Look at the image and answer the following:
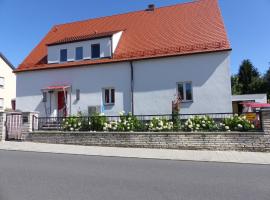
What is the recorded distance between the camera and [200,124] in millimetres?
14320

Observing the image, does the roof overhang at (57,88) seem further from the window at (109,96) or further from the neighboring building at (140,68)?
the window at (109,96)

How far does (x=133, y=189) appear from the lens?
6660 millimetres

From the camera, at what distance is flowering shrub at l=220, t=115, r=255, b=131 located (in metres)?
13.6

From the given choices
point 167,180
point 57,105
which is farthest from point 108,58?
point 167,180

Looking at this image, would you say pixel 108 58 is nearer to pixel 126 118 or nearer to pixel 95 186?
pixel 126 118

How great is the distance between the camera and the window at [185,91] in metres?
19.5

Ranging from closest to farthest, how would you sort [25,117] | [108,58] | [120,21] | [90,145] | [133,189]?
[133,189] → [90,145] → [25,117] → [108,58] → [120,21]

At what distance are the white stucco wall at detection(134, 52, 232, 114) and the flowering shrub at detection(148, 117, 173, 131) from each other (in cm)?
481

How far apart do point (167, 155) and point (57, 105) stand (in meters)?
12.4

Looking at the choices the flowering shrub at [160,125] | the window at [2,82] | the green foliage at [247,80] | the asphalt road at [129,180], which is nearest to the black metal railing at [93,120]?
the flowering shrub at [160,125]

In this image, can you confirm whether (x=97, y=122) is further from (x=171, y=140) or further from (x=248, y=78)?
(x=248, y=78)

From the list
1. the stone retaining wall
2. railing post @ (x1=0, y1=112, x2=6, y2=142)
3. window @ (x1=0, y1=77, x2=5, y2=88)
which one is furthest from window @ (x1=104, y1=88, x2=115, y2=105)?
window @ (x1=0, y1=77, x2=5, y2=88)

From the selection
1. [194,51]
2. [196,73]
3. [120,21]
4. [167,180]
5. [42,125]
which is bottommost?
[167,180]

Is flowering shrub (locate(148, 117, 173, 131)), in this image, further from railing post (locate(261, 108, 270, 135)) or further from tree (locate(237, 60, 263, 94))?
tree (locate(237, 60, 263, 94))
